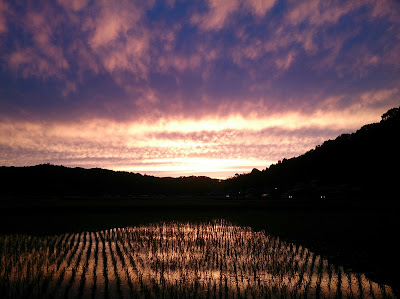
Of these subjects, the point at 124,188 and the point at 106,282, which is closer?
the point at 106,282

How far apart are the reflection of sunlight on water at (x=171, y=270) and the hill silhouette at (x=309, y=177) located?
4093 cm

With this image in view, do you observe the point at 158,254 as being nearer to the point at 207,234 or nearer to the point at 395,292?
the point at 207,234

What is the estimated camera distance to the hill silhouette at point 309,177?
49.1 meters

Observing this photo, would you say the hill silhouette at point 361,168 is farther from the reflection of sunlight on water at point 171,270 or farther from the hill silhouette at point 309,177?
the reflection of sunlight on water at point 171,270

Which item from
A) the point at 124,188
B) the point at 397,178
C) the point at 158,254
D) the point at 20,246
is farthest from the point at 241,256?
the point at 124,188

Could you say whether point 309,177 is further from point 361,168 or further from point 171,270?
point 171,270

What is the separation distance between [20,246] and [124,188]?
127508mm

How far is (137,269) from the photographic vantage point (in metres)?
9.23

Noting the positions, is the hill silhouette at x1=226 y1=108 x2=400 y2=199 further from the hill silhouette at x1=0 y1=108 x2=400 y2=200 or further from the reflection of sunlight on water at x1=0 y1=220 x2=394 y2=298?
the reflection of sunlight on water at x1=0 y1=220 x2=394 y2=298

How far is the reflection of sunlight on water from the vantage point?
719cm

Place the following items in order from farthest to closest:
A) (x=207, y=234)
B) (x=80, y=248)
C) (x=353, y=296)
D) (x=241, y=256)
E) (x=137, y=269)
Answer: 1. (x=207, y=234)
2. (x=80, y=248)
3. (x=241, y=256)
4. (x=137, y=269)
5. (x=353, y=296)

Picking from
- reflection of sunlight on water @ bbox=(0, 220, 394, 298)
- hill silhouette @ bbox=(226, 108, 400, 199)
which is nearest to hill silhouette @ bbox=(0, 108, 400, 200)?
hill silhouette @ bbox=(226, 108, 400, 199)

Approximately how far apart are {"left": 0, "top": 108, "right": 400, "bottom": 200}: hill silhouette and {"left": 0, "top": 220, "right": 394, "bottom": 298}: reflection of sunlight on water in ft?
134

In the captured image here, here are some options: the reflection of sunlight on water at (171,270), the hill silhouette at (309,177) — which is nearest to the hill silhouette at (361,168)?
the hill silhouette at (309,177)
